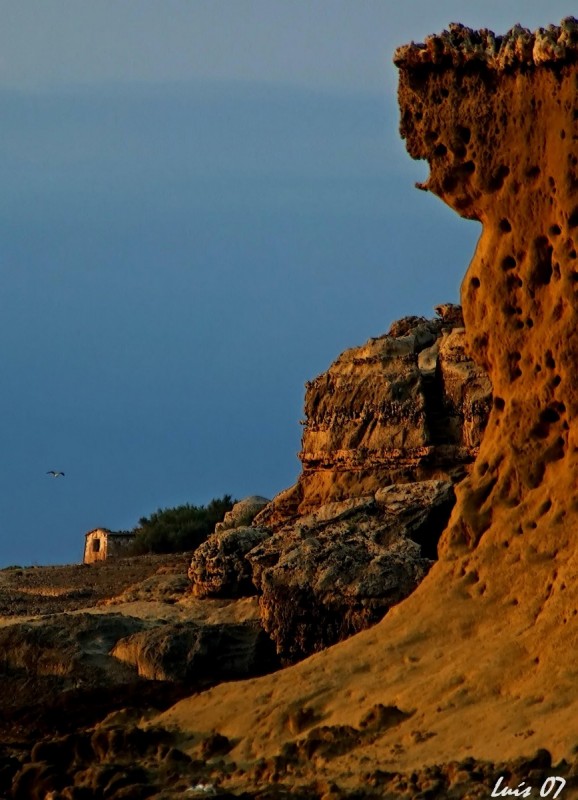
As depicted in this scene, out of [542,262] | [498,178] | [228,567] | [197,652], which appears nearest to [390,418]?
[228,567]

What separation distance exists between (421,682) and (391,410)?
38.8ft

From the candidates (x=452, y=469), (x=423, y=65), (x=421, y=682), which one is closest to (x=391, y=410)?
(x=452, y=469)

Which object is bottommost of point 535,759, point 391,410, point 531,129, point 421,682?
point 535,759

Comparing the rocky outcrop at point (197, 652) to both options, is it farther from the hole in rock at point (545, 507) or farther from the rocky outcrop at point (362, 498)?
the hole in rock at point (545, 507)

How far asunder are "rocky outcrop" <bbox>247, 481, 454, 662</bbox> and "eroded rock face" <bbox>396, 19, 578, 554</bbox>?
340cm

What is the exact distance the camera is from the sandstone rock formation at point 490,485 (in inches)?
368

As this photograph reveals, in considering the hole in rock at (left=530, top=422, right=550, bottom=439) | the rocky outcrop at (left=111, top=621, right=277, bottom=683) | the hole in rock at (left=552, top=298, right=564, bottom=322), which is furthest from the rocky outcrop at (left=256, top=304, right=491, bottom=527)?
the hole in rock at (left=552, top=298, right=564, bottom=322)

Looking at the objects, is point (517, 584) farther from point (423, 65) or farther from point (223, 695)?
point (423, 65)

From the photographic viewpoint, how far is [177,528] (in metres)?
31.5

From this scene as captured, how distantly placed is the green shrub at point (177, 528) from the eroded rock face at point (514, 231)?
768 inches

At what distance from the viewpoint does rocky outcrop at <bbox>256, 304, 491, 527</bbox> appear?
2077 centimetres

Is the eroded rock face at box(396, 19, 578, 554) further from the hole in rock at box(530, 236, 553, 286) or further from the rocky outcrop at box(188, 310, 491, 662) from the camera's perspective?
the rocky outcrop at box(188, 310, 491, 662)

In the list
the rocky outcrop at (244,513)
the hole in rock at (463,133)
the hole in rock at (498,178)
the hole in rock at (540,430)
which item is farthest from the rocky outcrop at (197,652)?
the rocky outcrop at (244,513)

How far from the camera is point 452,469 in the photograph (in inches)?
805
